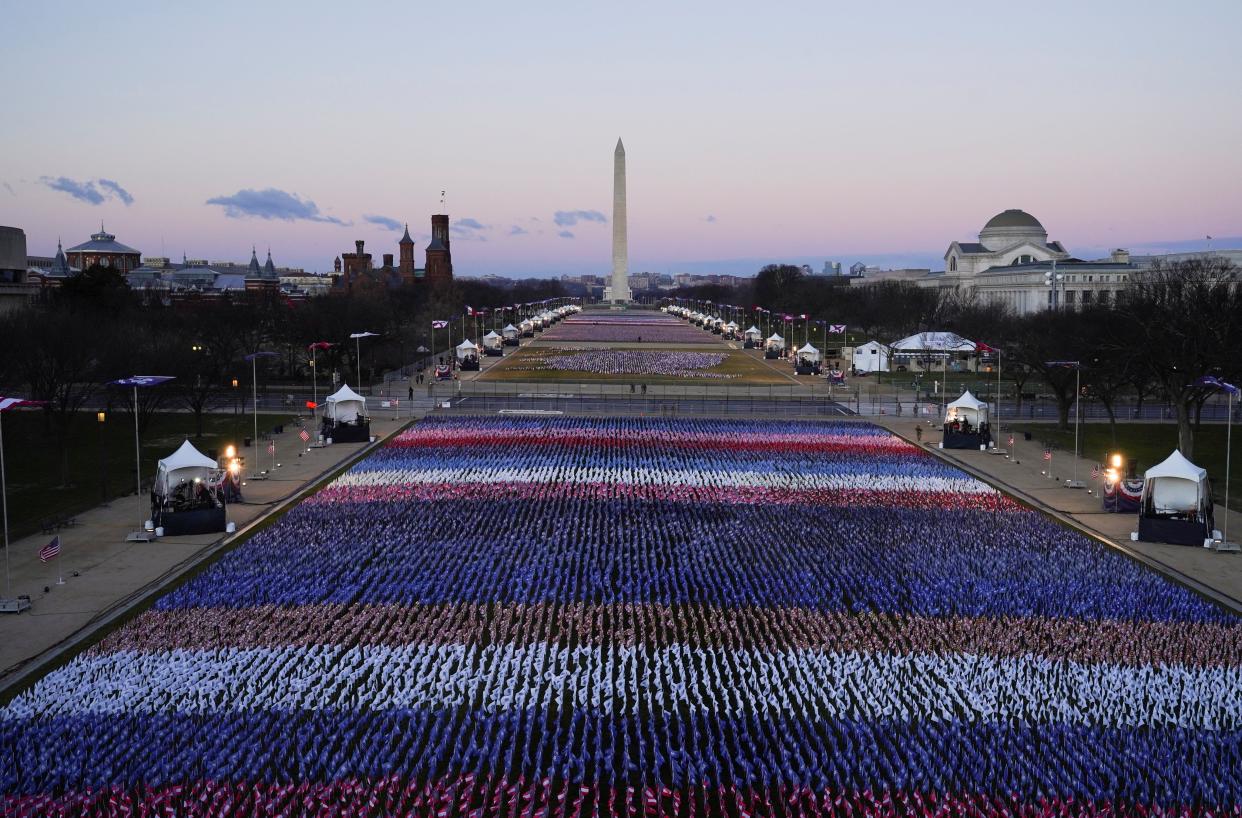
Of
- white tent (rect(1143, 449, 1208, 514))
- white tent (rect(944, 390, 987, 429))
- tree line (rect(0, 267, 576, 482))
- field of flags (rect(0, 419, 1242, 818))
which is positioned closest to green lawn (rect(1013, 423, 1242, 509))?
white tent (rect(944, 390, 987, 429))

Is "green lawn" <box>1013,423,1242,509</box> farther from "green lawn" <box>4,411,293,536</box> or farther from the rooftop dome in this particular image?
the rooftop dome

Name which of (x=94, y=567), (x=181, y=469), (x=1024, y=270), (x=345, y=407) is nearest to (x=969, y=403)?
(x=345, y=407)

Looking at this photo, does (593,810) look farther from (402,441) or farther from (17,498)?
(402,441)

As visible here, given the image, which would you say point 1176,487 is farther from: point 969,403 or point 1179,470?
point 969,403

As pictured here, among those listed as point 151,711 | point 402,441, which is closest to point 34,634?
point 151,711

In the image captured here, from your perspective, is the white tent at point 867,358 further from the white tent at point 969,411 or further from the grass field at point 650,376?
the white tent at point 969,411

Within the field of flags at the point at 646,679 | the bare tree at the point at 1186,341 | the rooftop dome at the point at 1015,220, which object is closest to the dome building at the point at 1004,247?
the rooftop dome at the point at 1015,220
